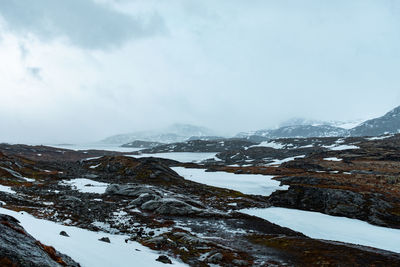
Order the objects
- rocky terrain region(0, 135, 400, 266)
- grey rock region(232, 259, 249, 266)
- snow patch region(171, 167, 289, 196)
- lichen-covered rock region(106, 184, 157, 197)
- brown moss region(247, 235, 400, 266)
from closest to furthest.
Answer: grey rock region(232, 259, 249, 266) < brown moss region(247, 235, 400, 266) < rocky terrain region(0, 135, 400, 266) < lichen-covered rock region(106, 184, 157, 197) < snow patch region(171, 167, 289, 196)

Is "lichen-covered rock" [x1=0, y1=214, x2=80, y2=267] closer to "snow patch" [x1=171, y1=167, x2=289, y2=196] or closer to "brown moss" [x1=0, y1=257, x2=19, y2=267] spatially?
"brown moss" [x1=0, y1=257, x2=19, y2=267]

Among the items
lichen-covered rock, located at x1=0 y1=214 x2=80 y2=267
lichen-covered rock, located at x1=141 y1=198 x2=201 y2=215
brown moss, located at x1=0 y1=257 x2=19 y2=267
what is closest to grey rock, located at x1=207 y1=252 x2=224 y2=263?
lichen-covered rock, located at x1=0 y1=214 x2=80 y2=267

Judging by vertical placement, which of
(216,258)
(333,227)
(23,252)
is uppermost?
(23,252)

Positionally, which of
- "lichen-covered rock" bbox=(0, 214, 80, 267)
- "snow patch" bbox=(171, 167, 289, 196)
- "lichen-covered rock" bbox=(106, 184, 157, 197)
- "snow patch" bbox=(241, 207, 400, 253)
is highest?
"lichen-covered rock" bbox=(0, 214, 80, 267)

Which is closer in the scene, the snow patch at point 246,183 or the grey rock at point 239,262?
the grey rock at point 239,262

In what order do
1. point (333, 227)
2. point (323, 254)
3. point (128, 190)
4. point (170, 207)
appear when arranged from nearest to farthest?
point (323, 254)
point (333, 227)
point (170, 207)
point (128, 190)

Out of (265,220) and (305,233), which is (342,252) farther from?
(265,220)

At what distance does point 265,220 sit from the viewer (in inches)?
1565

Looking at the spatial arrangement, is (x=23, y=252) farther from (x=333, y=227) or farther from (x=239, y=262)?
(x=333, y=227)

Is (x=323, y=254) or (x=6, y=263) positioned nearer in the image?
(x=6, y=263)

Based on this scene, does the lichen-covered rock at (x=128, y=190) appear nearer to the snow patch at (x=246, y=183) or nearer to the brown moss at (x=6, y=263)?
the snow patch at (x=246, y=183)

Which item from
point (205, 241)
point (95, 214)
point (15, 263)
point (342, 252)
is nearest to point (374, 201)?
point (342, 252)

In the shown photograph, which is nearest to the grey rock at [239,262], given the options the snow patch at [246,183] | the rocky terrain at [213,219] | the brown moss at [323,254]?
the rocky terrain at [213,219]

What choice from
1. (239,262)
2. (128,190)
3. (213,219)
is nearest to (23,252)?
(239,262)
